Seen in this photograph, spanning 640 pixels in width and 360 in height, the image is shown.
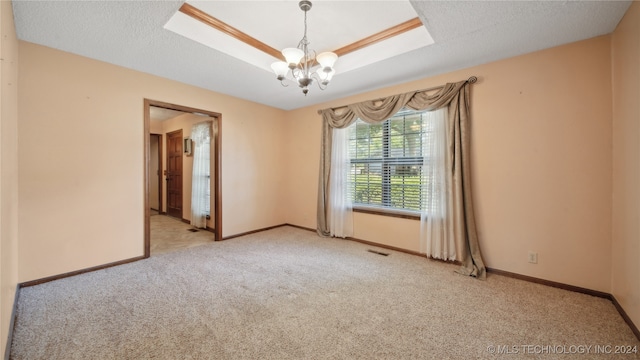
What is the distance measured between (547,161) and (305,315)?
281cm

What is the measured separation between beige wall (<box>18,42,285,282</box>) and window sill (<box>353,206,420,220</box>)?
120 inches

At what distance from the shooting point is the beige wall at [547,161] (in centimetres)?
233

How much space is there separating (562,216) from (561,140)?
757 mm

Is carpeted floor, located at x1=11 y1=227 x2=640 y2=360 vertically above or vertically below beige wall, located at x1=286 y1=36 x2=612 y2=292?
below

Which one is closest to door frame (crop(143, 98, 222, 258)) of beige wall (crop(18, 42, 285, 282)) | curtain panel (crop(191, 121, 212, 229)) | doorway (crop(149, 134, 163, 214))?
beige wall (crop(18, 42, 285, 282))

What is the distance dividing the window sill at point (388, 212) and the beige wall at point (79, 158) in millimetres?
3050

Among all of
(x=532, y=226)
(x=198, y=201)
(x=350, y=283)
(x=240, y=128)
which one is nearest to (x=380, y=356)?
(x=350, y=283)

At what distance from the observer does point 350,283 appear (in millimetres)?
2594

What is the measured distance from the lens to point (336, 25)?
2.51 meters

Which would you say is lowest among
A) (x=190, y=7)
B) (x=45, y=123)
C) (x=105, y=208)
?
(x=105, y=208)

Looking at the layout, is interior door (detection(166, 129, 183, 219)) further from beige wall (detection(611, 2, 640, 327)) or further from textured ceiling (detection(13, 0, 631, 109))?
beige wall (detection(611, 2, 640, 327))

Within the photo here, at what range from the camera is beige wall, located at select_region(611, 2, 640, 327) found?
1.82m

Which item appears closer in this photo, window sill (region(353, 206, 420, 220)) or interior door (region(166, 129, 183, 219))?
window sill (region(353, 206, 420, 220))

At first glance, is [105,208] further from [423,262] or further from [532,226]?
[532,226]
